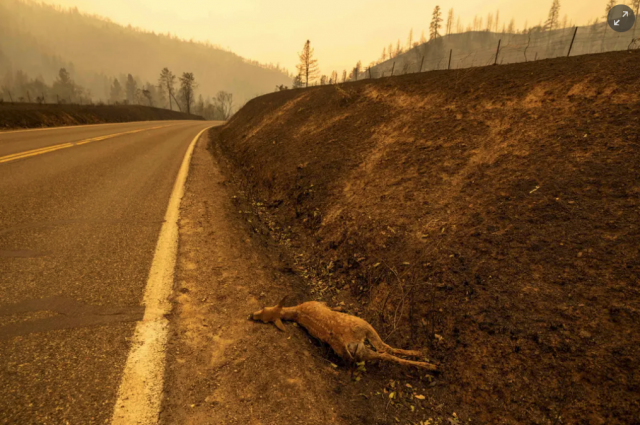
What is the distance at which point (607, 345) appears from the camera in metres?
1.94

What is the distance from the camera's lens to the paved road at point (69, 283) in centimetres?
160

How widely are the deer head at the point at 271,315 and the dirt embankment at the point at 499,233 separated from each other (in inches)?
34.0

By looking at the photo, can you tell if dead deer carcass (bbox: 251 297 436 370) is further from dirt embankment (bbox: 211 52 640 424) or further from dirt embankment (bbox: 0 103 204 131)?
dirt embankment (bbox: 0 103 204 131)

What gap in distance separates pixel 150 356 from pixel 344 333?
1466 millimetres

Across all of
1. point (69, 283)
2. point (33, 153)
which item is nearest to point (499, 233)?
point (69, 283)

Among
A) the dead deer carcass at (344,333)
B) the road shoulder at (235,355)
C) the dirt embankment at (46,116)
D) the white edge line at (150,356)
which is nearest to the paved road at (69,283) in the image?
the white edge line at (150,356)

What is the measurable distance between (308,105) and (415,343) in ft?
31.7

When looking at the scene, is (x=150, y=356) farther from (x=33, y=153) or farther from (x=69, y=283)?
(x=33, y=153)

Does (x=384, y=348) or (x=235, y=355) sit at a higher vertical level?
(x=235, y=355)

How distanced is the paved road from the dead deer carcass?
1.12m

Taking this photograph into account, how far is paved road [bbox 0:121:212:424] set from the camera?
160 centimetres

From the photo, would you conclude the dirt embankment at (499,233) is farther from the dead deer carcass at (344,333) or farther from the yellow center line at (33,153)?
the yellow center line at (33,153)

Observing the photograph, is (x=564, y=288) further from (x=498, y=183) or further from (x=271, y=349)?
(x=271, y=349)

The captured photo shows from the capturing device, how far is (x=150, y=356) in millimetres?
1891
